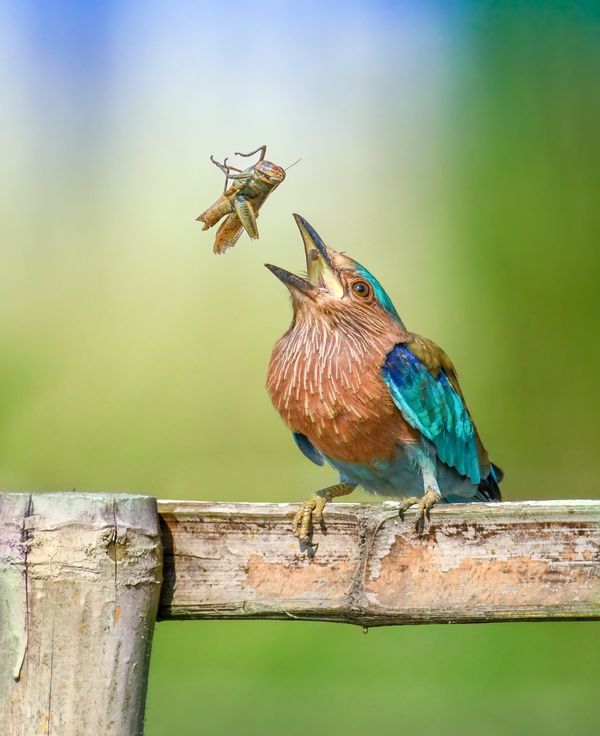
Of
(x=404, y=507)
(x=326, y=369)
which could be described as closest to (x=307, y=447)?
(x=326, y=369)

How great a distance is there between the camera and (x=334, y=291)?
98.0 inches

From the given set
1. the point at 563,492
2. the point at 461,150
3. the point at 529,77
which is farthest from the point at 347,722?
the point at 529,77

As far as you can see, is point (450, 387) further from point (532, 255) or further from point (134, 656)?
point (532, 255)

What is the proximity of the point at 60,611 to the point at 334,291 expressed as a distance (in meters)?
1.21

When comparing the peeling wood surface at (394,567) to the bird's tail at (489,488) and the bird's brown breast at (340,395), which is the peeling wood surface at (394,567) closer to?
the bird's brown breast at (340,395)

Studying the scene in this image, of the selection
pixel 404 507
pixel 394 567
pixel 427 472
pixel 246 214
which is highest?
pixel 246 214

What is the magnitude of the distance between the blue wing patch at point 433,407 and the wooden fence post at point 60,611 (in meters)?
0.96

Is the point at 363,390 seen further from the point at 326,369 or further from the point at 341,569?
the point at 341,569

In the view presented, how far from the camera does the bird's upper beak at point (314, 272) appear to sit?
242cm

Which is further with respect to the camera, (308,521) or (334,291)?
(334,291)

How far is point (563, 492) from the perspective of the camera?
5188 mm

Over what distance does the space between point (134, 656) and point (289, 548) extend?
0.91 ft

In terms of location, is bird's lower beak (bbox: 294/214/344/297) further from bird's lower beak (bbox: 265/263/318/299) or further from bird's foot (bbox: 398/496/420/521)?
bird's foot (bbox: 398/496/420/521)

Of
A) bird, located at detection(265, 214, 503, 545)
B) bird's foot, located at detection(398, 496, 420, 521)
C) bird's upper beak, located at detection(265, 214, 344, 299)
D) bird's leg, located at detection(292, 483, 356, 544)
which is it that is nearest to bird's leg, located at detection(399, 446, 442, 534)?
bird, located at detection(265, 214, 503, 545)
